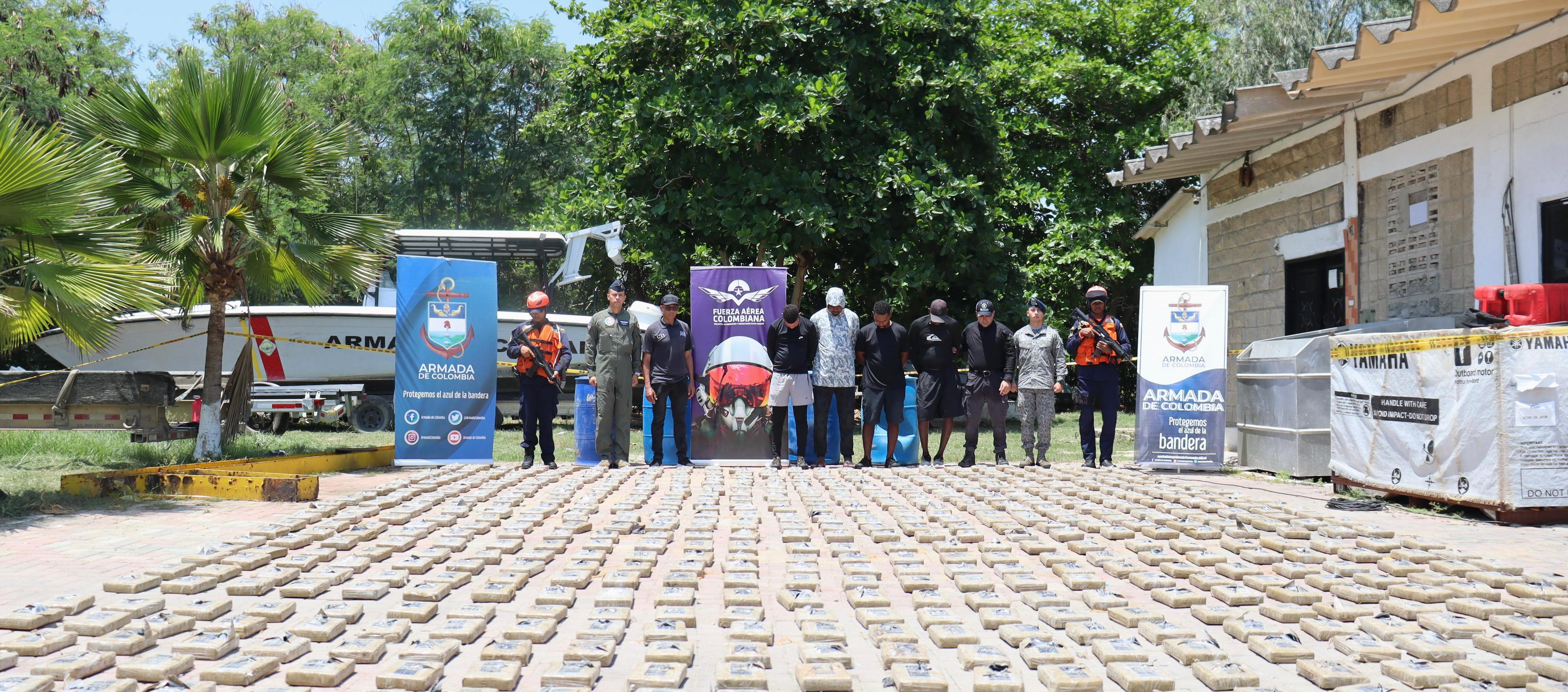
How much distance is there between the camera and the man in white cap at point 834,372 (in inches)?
424

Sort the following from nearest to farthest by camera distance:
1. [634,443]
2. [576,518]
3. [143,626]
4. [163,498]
Answer: [143,626] → [576,518] → [163,498] → [634,443]

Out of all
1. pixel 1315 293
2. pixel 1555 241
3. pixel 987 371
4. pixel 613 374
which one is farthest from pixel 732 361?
pixel 1555 241

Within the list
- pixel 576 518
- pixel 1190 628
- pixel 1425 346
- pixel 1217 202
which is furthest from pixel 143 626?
pixel 1217 202

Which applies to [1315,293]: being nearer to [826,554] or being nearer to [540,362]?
[826,554]

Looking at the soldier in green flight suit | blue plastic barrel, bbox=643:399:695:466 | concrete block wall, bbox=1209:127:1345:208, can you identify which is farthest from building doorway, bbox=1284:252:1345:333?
the soldier in green flight suit

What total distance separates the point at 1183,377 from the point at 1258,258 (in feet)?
12.1

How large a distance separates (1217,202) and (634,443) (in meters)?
8.72

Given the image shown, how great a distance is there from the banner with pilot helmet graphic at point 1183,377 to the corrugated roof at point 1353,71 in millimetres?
1994

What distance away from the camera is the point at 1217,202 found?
46.4 ft

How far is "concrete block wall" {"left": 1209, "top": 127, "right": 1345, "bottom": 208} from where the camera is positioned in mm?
11406

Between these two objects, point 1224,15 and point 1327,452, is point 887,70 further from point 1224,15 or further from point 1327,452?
point 1224,15

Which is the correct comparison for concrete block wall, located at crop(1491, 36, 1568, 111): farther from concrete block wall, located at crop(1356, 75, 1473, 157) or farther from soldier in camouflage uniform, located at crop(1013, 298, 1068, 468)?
soldier in camouflage uniform, located at crop(1013, 298, 1068, 468)

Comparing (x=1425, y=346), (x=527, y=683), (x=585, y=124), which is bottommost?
(x=527, y=683)

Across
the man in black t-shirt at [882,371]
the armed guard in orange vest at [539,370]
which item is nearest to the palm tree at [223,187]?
the armed guard in orange vest at [539,370]
